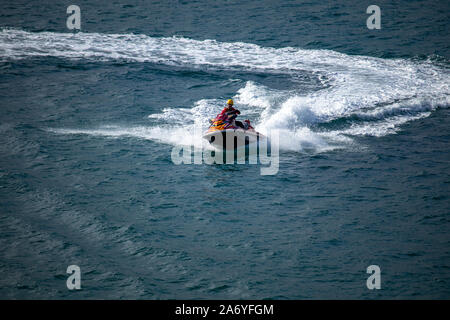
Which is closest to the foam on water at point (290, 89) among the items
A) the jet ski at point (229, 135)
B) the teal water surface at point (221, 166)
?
the teal water surface at point (221, 166)

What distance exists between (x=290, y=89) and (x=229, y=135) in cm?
948

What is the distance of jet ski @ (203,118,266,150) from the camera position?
83.7ft

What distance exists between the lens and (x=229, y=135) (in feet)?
83.9

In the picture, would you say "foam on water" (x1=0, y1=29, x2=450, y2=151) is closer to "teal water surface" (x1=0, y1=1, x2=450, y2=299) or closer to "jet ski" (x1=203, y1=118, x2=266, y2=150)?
"teal water surface" (x1=0, y1=1, x2=450, y2=299)

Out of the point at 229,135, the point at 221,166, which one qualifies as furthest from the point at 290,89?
the point at 221,166

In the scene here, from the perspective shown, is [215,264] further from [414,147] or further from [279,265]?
[414,147]

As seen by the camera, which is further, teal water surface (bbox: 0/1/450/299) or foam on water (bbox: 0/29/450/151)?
foam on water (bbox: 0/29/450/151)

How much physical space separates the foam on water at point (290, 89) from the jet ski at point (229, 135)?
1.58 meters

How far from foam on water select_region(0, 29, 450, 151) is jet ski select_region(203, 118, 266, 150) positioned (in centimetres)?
158

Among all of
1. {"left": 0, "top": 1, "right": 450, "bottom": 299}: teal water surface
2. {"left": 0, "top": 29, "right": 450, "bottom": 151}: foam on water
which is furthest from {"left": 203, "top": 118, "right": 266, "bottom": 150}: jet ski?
{"left": 0, "top": 29, "right": 450, "bottom": 151}: foam on water

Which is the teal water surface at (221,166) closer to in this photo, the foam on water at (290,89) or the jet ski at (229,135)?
the foam on water at (290,89)

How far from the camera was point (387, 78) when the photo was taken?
35500mm

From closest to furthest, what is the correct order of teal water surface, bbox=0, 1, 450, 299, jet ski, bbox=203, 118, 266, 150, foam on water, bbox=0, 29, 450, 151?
teal water surface, bbox=0, 1, 450, 299
jet ski, bbox=203, 118, 266, 150
foam on water, bbox=0, 29, 450, 151
